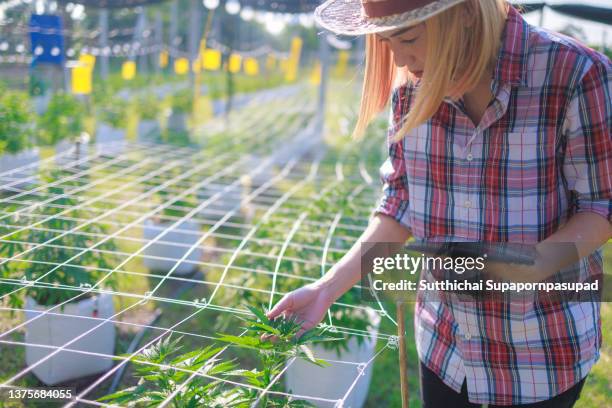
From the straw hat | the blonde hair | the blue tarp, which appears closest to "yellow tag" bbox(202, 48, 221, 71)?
the blue tarp

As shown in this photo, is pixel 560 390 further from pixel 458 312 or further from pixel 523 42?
pixel 523 42

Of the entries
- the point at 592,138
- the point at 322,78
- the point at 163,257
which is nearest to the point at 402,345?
the point at 592,138

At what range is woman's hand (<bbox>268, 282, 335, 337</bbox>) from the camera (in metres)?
1.18

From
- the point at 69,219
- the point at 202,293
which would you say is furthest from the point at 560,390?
the point at 202,293

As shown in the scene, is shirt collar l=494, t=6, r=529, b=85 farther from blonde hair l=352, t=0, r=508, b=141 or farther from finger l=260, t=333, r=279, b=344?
finger l=260, t=333, r=279, b=344

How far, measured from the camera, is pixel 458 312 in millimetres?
1129

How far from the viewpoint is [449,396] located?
1.19m

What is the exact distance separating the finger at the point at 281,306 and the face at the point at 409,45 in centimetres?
49

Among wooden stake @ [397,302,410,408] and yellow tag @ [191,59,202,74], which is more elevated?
yellow tag @ [191,59,202,74]

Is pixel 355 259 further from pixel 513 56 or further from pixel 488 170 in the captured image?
pixel 513 56

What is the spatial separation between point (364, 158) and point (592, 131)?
450cm

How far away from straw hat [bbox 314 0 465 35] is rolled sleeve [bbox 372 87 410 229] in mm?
182

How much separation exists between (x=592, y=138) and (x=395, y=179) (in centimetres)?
41

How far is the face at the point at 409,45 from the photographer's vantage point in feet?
3.19
